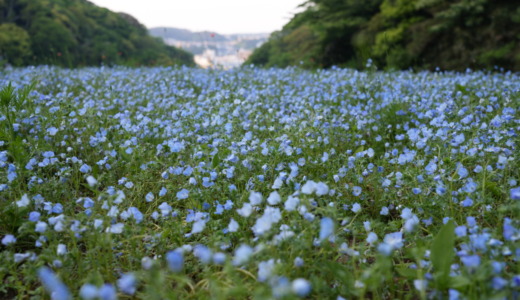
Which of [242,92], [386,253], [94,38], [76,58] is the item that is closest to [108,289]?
[386,253]

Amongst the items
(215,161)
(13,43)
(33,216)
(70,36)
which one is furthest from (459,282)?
(70,36)

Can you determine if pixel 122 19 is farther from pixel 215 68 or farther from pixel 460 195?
pixel 460 195

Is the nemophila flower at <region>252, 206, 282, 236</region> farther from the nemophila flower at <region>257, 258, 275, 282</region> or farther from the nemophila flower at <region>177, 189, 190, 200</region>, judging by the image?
the nemophila flower at <region>177, 189, 190, 200</region>

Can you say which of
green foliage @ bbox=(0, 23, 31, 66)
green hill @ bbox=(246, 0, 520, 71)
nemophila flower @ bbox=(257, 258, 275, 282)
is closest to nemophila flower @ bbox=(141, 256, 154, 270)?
nemophila flower @ bbox=(257, 258, 275, 282)

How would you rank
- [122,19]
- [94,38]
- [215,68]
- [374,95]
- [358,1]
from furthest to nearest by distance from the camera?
[122,19]
[94,38]
[358,1]
[215,68]
[374,95]

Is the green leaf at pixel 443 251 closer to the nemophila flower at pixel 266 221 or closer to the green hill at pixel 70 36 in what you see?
the nemophila flower at pixel 266 221

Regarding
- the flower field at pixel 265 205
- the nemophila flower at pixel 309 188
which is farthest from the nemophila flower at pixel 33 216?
the nemophila flower at pixel 309 188
